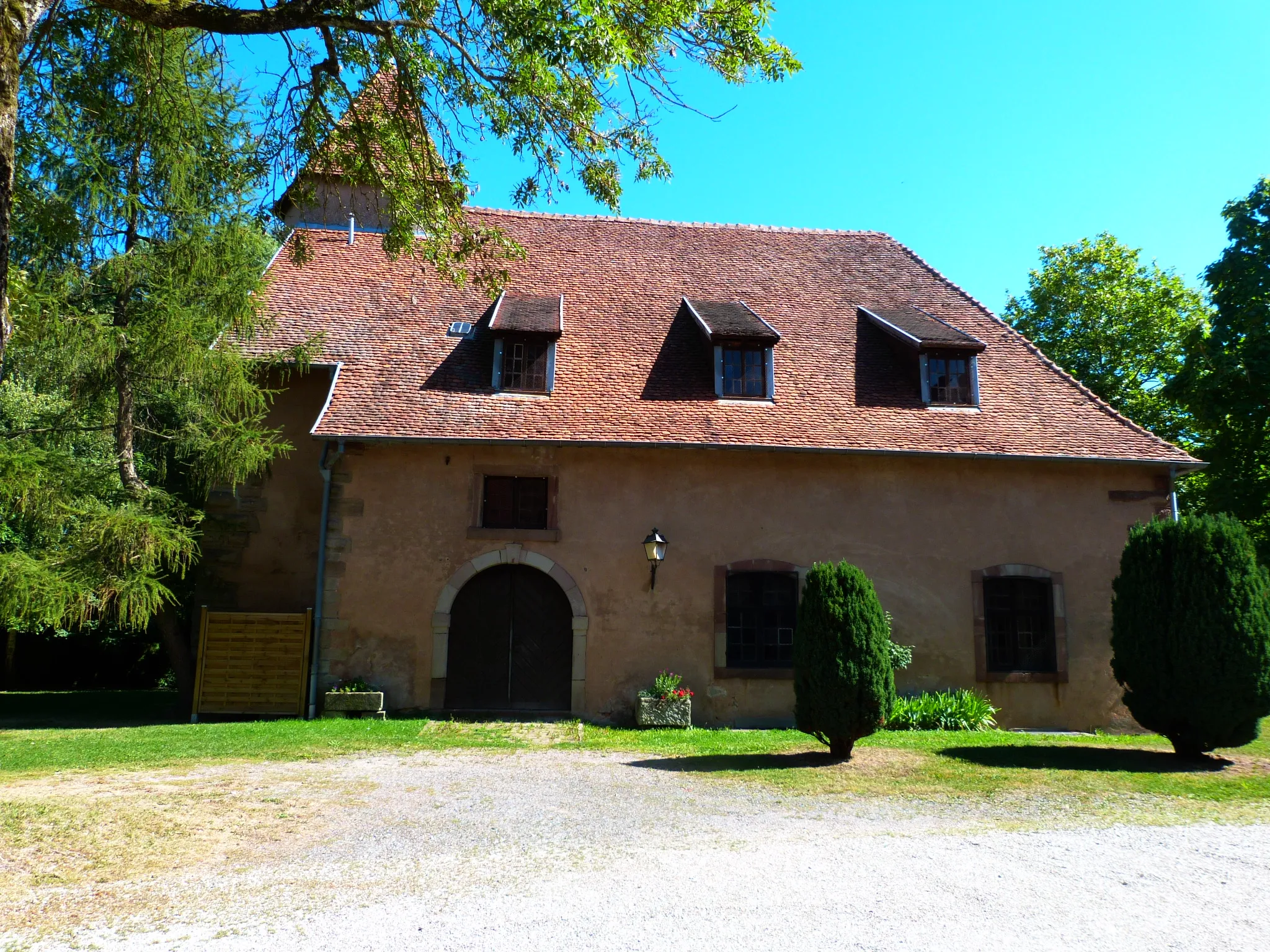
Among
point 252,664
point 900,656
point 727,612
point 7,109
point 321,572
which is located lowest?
point 252,664

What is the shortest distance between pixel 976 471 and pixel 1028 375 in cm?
263

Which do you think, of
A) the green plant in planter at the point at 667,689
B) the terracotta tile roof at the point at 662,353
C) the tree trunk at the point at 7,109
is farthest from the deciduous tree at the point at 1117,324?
the tree trunk at the point at 7,109

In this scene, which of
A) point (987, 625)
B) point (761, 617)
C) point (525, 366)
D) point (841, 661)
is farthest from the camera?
point (525, 366)

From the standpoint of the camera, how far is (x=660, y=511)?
492 inches

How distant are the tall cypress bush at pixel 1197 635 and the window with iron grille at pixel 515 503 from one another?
7.35 meters

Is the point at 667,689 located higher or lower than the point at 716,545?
lower

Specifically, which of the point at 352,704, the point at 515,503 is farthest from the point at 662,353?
the point at 352,704

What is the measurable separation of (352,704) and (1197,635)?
32.1ft

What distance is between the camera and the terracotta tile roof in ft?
41.0

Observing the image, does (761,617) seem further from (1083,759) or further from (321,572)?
(321,572)

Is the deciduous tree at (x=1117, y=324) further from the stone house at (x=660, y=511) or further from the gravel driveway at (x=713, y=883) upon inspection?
the gravel driveway at (x=713, y=883)

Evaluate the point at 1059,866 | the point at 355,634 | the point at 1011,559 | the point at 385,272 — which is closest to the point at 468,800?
the point at 1059,866

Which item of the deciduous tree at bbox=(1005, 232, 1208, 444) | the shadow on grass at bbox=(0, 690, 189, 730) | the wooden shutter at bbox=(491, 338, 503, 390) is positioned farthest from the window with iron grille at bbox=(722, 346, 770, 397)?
the deciduous tree at bbox=(1005, 232, 1208, 444)

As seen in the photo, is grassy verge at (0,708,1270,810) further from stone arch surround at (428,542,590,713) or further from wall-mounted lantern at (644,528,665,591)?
wall-mounted lantern at (644,528,665,591)
